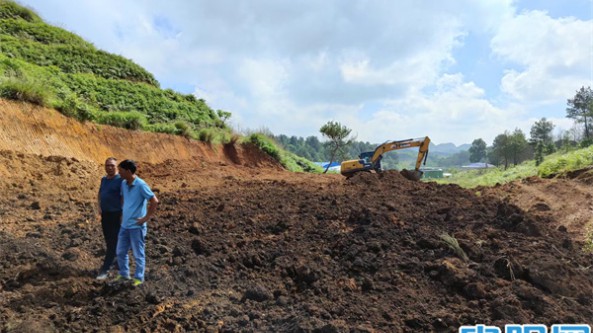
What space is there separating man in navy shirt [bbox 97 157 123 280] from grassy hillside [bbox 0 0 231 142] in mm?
7401

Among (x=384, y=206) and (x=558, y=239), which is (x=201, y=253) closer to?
(x=384, y=206)

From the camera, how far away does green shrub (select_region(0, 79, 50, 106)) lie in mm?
9914

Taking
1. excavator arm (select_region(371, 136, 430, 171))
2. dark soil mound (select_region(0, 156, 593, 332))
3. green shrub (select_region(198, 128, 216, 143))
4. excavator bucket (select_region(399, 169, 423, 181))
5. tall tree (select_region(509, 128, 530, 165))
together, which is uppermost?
tall tree (select_region(509, 128, 530, 165))

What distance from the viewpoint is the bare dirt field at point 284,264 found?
13.0ft

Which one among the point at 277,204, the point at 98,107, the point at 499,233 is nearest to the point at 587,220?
the point at 499,233

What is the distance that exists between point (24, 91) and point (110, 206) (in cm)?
776

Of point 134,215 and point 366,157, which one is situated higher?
point 366,157

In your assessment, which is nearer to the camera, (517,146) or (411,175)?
(411,175)

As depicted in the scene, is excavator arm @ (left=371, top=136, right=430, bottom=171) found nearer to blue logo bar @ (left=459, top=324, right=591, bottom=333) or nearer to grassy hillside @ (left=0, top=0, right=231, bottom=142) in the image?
grassy hillside @ (left=0, top=0, right=231, bottom=142)

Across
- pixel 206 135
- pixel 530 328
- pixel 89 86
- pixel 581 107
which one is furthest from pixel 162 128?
pixel 581 107

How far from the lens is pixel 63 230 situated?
5.97 m

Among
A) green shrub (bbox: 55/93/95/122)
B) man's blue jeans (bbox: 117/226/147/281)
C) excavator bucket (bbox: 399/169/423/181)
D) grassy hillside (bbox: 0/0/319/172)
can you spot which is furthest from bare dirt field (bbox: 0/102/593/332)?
excavator bucket (bbox: 399/169/423/181)

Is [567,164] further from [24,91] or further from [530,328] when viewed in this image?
[24,91]

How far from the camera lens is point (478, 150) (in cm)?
11606
